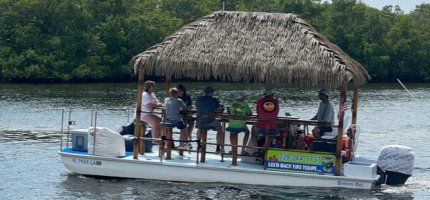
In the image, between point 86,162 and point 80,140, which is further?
point 80,140

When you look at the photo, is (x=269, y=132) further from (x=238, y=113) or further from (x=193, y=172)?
(x=193, y=172)

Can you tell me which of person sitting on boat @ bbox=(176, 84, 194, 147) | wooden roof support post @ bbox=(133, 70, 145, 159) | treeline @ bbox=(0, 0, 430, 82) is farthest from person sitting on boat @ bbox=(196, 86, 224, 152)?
treeline @ bbox=(0, 0, 430, 82)

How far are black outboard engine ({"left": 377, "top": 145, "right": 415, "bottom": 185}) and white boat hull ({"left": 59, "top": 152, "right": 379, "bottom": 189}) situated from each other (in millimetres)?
585

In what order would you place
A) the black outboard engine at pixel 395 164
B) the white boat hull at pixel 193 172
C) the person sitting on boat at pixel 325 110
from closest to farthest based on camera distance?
the white boat hull at pixel 193 172 < the person sitting on boat at pixel 325 110 < the black outboard engine at pixel 395 164

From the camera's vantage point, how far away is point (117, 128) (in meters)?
36.2

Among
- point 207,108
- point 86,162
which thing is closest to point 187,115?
point 207,108

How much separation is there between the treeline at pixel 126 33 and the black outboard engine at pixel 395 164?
1933 inches

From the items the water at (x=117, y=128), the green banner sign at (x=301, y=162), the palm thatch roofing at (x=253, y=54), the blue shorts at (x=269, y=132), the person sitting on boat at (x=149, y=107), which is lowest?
the water at (x=117, y=128)

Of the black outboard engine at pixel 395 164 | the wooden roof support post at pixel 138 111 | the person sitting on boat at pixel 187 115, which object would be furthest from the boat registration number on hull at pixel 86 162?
the black outboard engine at pixel 395 164

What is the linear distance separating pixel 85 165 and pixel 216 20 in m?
4.54

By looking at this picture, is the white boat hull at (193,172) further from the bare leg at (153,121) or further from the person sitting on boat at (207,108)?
the person sitting on boat at (207,108)

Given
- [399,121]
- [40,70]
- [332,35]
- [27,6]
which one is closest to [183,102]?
[399,121]

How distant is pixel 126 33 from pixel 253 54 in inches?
2231

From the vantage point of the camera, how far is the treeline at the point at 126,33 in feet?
234
